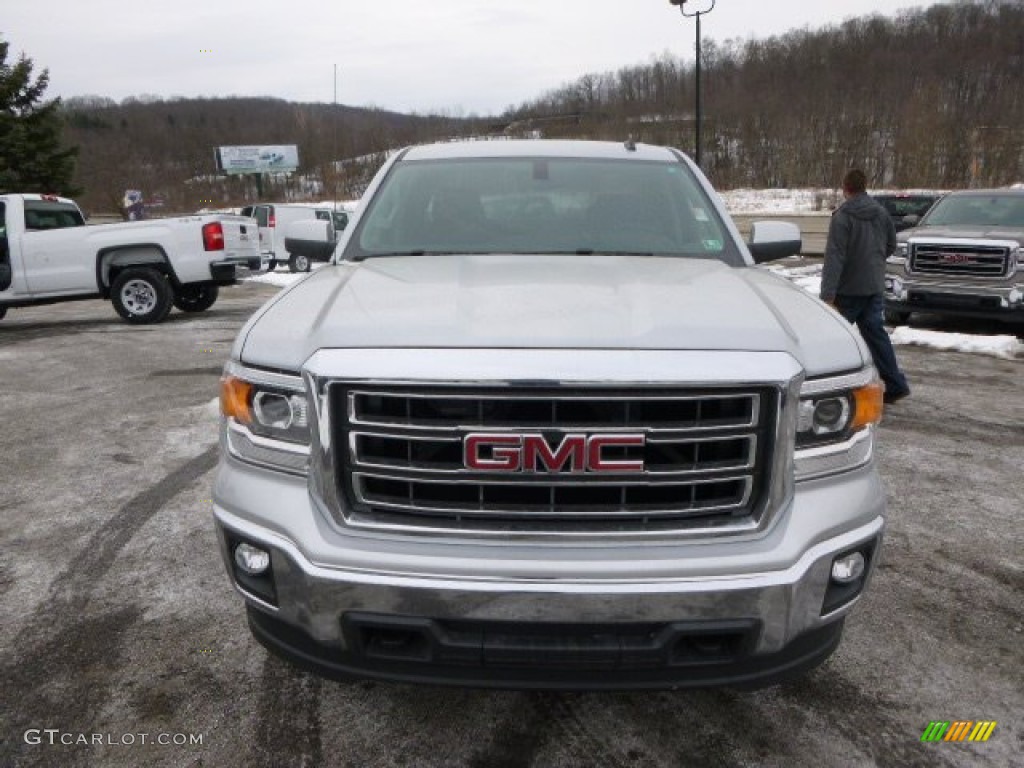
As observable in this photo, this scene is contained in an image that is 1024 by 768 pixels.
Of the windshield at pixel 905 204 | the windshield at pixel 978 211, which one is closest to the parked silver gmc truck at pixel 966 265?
the windshield at pixel 978 211

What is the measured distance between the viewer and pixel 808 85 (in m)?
89.5

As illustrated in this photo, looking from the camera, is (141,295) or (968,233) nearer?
(968,233)

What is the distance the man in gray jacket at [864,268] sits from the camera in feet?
20.1

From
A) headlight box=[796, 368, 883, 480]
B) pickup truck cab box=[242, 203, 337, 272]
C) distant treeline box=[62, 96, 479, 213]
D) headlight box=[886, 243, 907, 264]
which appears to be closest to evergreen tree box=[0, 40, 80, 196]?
pickup truck cab box=[242, 203, 337, 272]

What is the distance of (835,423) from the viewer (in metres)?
2.09

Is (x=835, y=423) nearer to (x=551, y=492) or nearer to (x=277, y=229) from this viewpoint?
(x=551, y=492)

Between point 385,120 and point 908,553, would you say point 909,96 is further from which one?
point 908,553

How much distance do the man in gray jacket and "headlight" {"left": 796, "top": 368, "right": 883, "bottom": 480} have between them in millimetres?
4238

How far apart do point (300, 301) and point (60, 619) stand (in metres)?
1.70

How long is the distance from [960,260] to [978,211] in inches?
64.7

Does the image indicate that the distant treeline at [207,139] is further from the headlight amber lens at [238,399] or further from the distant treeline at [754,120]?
the headlight amber lens at [238,399]

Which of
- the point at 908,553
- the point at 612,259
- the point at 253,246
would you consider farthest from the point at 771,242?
the point at 253,246

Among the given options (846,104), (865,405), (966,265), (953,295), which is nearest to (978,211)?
(966,265)

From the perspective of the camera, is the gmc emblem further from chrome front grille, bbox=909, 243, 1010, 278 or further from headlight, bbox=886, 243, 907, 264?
headlight, bbox=886, 243, 907, 264
